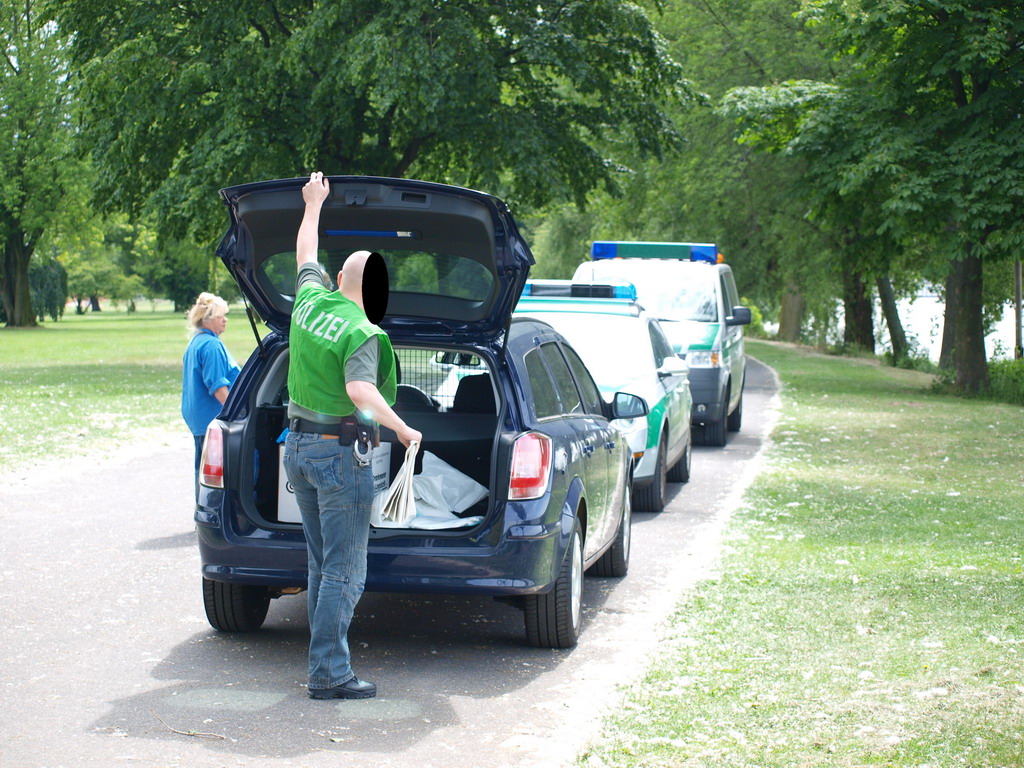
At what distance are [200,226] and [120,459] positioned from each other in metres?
13.7

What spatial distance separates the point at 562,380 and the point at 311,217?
Answer: 6.79ft

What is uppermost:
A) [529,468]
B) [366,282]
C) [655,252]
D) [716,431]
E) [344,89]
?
[344,89]

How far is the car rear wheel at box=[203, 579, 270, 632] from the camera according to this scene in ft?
21.1

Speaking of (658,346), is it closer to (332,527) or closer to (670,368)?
(670,368)

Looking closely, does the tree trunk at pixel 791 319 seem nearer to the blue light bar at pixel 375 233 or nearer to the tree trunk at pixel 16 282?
the tree trunk at pixel 16 282

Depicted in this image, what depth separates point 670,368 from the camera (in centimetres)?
1151

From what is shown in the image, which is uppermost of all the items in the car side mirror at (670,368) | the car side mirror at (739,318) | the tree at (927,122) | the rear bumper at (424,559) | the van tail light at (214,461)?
the tree at (927,122)

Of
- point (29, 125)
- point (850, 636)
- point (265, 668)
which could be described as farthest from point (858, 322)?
point (265, 668)

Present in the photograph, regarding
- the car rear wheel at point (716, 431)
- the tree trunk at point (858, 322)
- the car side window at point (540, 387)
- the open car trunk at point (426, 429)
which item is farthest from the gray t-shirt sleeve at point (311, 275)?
the tree trunk at point (858, 322)

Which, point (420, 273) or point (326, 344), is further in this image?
point (420, 273)

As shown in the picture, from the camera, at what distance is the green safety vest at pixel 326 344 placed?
5312 mm

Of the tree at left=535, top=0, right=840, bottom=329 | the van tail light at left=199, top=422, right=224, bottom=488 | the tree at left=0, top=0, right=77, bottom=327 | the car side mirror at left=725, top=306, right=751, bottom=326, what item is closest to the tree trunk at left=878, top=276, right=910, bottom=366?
the tree at left=535, top=0, right=840, bottom=329

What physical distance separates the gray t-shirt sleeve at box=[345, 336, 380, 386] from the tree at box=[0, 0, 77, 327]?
45.0 m

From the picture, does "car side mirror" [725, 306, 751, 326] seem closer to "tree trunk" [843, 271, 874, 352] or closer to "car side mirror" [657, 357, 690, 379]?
"car side mirror" [657, 357, 690, 379]
